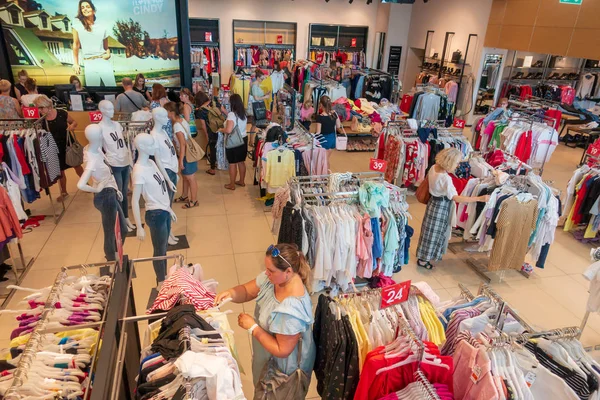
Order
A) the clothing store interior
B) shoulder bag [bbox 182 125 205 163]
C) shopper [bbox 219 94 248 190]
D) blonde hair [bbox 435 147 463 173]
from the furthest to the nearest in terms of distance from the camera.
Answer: shopper [bbox 219 94 248 190], shoulder bag [bbox 182 125 205 163], blonde hair [bbox 435 147 463 173], the clothing store interior

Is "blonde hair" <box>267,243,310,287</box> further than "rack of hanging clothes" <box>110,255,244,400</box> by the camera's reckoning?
Yes

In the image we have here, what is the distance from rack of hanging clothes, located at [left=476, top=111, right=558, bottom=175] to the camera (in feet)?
23.6

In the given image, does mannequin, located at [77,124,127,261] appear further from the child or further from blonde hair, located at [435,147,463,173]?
the child

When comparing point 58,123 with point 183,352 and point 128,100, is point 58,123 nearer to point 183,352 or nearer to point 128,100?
point 128,100

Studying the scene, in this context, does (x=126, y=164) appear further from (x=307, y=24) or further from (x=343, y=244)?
(x=307, y=24)

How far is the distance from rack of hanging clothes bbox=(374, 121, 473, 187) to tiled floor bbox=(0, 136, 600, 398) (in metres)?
0.67

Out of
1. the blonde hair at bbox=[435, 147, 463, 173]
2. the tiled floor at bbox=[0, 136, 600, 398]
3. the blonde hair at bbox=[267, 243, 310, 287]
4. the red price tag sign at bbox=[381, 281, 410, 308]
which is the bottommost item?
the tiled floor at bbox=[0, 136, 600, 398]

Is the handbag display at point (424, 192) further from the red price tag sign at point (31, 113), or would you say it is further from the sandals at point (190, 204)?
the red price tag sign at point (31, 113)

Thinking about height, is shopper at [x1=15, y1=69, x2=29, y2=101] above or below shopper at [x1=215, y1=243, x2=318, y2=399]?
above

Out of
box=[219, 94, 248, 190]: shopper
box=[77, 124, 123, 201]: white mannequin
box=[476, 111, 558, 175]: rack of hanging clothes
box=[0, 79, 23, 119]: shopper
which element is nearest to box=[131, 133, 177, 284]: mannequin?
box=[77, 124, 123, 201]: white mannequin

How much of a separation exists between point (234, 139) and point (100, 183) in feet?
9.06

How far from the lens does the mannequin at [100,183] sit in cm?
396

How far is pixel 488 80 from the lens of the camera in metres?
11.3

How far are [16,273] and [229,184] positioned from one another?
11.6 feet
